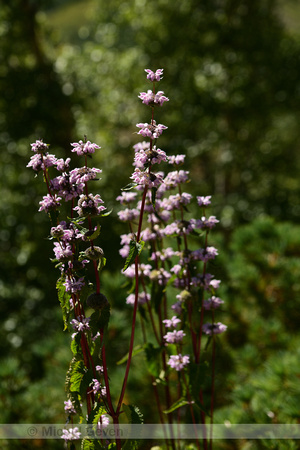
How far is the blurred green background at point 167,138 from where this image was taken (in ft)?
4.94

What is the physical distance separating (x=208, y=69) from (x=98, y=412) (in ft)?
11.1

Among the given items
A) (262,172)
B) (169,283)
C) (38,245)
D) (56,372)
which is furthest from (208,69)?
(169,283)

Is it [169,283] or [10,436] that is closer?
[169,283]

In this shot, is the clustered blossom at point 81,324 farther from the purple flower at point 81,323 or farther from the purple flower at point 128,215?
the purple flower at point 128,215

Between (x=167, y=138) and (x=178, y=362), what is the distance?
3202 millimetres

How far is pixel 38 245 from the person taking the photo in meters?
2.95

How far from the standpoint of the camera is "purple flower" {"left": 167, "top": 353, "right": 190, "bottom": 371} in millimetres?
667

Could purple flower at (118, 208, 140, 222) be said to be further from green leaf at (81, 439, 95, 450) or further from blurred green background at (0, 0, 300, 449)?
blurred green background at (0, 0, 300, 449)

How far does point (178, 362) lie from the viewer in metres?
0.68

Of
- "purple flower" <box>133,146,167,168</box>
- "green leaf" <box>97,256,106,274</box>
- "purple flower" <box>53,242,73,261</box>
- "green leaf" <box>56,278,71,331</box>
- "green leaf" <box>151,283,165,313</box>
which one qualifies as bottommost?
"green leaf" <box>56,278,71,331</box>

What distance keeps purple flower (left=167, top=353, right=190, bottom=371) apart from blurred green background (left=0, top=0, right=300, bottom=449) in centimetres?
58

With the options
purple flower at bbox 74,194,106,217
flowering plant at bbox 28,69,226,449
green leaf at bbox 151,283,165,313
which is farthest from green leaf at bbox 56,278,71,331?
green leaf at bbox 151,283,165,313

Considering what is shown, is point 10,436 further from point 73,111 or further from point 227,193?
point 227,193

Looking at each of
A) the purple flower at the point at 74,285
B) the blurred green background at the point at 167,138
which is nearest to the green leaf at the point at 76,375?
the purple flower at the point at 74,285
